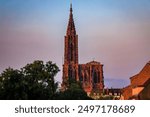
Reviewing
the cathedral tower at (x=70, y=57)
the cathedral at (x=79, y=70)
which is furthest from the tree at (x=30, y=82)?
the cathedral at (x=79, y=70)

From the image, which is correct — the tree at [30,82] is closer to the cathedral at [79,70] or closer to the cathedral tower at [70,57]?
the cathedral tower at [70,57]

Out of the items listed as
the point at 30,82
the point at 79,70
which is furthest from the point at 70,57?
the point at 30,82

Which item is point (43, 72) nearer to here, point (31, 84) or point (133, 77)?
point (31, 84)

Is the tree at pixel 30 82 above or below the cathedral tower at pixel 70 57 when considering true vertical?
below

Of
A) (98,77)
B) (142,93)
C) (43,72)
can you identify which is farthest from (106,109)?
(98,77)

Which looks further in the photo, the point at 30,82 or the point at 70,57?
the point at 70,57

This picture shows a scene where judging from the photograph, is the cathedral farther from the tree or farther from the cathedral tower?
the tree

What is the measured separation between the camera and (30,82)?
1370 cm

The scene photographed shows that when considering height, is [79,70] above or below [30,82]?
above

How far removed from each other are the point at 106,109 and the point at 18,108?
125cm

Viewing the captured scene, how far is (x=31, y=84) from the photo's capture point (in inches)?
529

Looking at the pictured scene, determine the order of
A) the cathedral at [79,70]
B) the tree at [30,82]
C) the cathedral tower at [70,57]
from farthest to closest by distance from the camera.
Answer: the cathedral at [79,70] → the cathedral tower at [70,57] → the tree at [30,82]

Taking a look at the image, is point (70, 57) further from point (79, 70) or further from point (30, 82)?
point (30, 82)

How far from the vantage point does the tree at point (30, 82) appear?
12.6 metres
